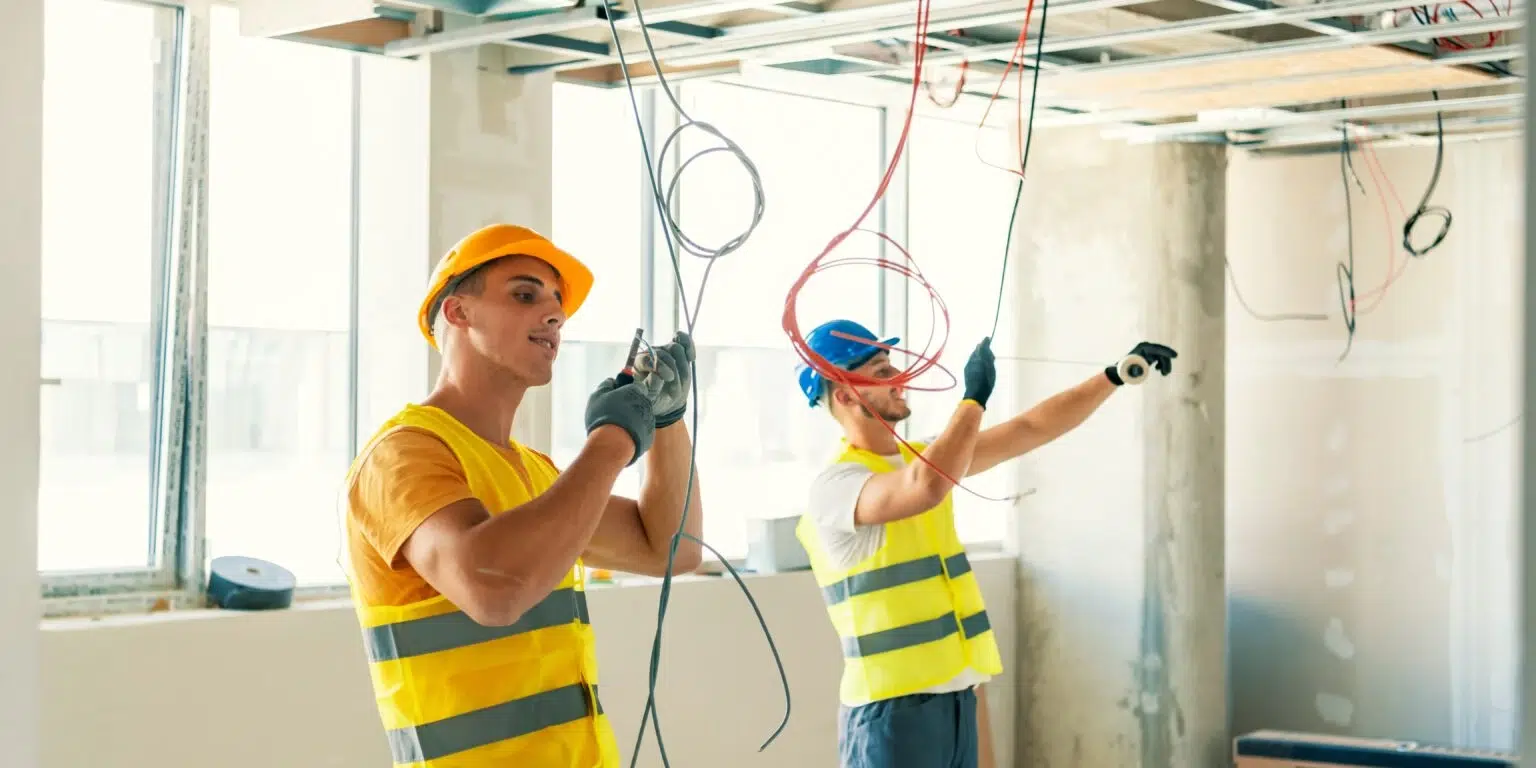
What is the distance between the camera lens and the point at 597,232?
463 cm

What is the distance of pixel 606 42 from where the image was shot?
3828mm

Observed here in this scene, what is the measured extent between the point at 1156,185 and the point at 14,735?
13.6 ft

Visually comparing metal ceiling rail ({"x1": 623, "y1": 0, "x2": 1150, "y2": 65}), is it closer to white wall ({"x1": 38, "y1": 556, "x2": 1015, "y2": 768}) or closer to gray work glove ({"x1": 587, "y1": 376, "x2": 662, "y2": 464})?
white wall ({"x1": 38, "y1": 556, "x2": 1015, "y2": 768})

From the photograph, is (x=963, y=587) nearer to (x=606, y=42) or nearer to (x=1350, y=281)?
(x=606, y=42)

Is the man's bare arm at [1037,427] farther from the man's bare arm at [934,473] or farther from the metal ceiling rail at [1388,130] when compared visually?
the metal ceiling rail at [1388,130]

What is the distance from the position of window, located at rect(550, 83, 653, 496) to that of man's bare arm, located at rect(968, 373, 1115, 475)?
1.40 meters

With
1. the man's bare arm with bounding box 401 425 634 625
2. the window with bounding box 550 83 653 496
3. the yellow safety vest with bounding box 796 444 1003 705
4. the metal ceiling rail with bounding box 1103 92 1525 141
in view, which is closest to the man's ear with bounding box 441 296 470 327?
the man's bare arm with bounding box 401 425 634 625

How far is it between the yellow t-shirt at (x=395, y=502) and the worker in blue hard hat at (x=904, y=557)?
4.40ft

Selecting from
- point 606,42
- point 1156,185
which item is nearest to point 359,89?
point 606,42

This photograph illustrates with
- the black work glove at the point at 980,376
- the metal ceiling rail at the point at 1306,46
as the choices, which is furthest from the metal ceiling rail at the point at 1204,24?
the black work glove at the point at 980,376

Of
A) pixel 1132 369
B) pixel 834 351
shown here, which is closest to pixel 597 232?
pixel 834 351

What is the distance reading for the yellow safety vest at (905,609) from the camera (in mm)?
3320

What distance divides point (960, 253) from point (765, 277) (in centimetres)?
103

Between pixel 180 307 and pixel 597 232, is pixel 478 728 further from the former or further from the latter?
pixel 597 232
